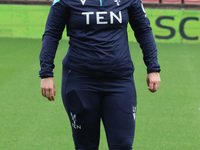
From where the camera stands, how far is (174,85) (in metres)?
8.71

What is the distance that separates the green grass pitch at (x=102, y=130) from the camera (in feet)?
18.3

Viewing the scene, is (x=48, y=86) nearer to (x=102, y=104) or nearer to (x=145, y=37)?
(x=102, y=104)

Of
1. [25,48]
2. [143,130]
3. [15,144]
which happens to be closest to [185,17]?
[25,48]

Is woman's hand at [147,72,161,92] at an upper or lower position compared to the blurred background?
upper

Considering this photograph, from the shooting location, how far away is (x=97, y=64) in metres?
3.40

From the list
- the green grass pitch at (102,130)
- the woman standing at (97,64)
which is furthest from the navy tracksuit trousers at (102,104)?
the green grass pitch at (102,130)

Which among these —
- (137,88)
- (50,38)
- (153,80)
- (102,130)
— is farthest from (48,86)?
(137,88)

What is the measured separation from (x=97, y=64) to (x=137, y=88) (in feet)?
16.6

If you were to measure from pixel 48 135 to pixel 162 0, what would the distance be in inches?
466

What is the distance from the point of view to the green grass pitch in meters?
5.57

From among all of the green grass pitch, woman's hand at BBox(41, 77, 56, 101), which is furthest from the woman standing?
the green grass pitch

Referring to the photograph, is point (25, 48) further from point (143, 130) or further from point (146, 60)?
point (146, 60)

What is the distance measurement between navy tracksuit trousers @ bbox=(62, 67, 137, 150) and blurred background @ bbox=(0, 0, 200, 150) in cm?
185

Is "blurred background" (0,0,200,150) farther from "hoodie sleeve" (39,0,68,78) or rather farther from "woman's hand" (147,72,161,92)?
"hoodie sleeve" (39,0,68,78)
